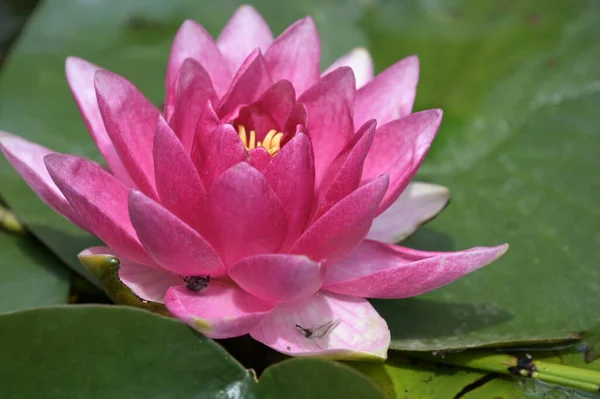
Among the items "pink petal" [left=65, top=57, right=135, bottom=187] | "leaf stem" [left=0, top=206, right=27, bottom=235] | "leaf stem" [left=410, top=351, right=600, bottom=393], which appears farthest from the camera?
"leaf stem" [left=0, top=206, right=27, bottom=235]

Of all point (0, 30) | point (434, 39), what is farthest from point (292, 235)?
A: point (0, 30)

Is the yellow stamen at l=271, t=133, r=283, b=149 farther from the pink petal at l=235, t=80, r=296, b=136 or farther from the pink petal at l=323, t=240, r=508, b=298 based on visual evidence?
the pink petal at l=323, t=240, r=508, b=298

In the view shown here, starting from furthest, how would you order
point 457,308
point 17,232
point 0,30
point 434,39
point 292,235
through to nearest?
point 0,30, point 434,39, point 17,232, point 457,308, point 292,235

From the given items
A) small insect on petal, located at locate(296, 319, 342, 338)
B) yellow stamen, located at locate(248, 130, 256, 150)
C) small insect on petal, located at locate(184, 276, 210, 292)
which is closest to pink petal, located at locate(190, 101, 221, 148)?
yellow stamen, located at locate(248, 130, 256, 150)

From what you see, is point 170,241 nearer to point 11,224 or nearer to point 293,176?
point 293,176

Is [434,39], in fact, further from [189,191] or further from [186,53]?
[189,191]

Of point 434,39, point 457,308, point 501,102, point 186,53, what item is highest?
point 186,53

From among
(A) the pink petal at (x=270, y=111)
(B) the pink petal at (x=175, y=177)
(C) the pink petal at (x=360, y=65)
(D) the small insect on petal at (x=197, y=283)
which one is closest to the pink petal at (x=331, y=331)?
(D) the small insect on petal at (x=197, y=283)
